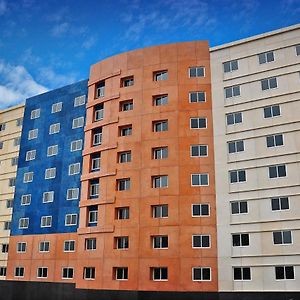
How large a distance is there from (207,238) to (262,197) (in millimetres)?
6732

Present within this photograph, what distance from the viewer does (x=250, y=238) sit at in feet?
131

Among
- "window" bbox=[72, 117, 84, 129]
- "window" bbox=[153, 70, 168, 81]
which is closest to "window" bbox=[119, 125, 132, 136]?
"window" bbox=[153, 70, 168, 81]

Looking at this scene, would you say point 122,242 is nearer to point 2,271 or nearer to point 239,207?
point 239,207

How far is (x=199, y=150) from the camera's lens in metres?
44.3

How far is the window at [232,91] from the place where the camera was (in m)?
44.6

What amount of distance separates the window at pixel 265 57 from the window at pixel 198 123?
335 inches

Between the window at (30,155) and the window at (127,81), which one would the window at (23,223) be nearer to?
the window at (30,155)

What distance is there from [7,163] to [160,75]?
26.7 meters

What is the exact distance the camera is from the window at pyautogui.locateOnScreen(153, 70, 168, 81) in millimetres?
48022

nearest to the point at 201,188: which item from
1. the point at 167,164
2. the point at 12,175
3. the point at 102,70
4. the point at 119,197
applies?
the point at 167,164

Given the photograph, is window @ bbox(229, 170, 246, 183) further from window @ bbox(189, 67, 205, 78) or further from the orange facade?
window @ bbox(189, 67, 205, 78)

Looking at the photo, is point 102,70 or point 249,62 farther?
point 102,70

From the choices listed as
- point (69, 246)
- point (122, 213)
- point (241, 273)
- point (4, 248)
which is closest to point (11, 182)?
point (4, 248)

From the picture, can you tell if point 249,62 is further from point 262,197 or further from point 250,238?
point 250,238
